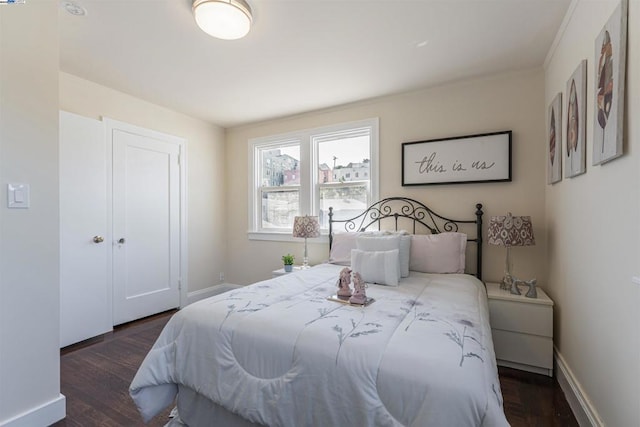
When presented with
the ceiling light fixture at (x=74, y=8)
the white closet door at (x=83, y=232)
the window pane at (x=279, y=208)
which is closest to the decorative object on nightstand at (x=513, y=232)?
the window pane at (x=279, y=208)

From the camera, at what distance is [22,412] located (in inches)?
63.2

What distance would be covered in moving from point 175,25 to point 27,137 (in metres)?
1.15

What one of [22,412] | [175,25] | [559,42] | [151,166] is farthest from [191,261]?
[559,42]

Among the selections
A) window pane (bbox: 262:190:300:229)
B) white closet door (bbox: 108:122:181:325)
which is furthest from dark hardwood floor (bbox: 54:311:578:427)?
window pane (bbox: 262:190:300:229)

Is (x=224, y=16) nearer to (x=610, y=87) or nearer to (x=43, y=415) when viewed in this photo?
(x=610, y=87)

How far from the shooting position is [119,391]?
2.03 meters

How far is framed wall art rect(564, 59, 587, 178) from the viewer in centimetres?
169

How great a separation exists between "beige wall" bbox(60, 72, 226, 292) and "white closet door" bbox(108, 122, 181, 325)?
160mm

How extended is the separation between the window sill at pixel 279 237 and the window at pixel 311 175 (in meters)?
0.01

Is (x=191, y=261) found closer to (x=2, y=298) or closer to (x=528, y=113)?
(x=2, y=298)

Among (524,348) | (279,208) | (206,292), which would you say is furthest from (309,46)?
(206,292)

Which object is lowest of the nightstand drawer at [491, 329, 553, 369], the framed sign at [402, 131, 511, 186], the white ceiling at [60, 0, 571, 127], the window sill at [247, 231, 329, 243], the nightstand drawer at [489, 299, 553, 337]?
the nightstand drawer at [491, 329, 553, 369]

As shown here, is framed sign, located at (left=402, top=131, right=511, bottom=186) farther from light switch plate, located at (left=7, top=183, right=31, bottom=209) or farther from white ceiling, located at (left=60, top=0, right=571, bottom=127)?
light switch plate, located at (left=7, top=183, right=31, bottom=209)

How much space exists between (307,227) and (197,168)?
1.83 meters
